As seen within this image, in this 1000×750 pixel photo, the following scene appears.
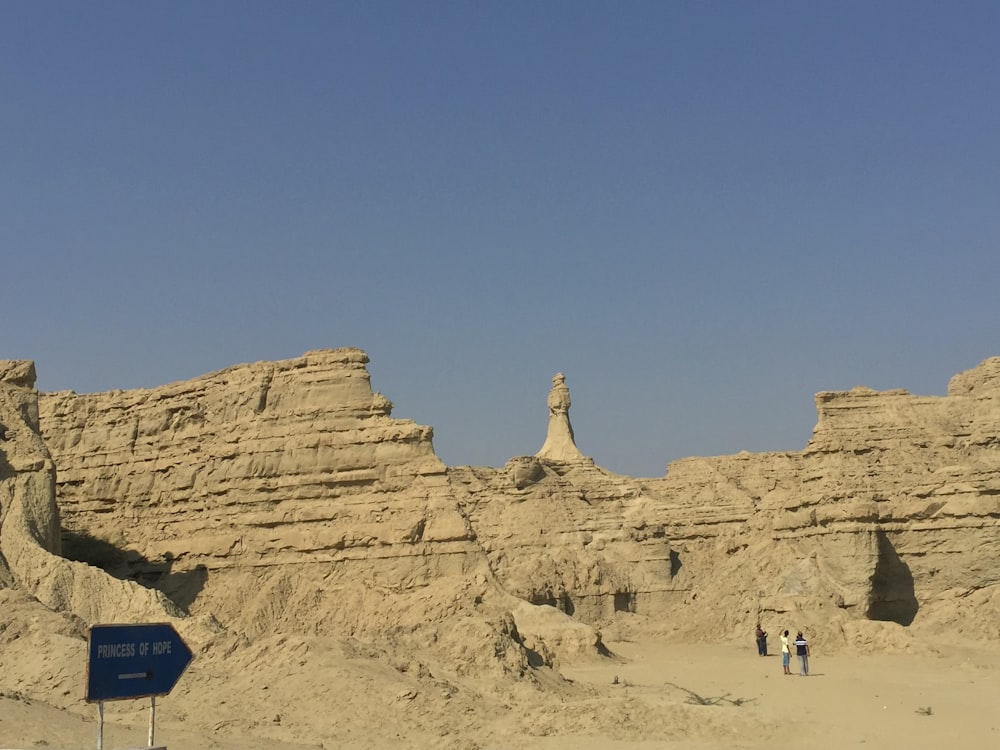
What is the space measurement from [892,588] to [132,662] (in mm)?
25307

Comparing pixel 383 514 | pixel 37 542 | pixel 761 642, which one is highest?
pixel 383 514

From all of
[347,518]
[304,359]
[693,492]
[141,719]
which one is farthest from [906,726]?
[693,492]

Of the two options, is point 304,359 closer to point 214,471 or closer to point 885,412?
point 214,471

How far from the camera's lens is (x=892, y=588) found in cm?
3325

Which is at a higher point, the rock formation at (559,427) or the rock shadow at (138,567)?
the rock formation at (559,427)

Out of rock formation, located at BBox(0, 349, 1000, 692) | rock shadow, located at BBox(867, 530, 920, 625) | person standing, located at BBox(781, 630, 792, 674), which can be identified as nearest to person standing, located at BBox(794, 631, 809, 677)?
person standing, located at BBox(781, 630, 792, 674)

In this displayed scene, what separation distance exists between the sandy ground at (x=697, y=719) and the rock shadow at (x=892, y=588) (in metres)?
5.89

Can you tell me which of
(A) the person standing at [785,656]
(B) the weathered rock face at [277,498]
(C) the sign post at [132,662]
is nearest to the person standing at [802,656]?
(A) the person standing at [785,656]

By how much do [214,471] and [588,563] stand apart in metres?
15.1

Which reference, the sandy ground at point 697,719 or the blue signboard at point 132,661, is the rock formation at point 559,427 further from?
the blue signboard at point 132,661

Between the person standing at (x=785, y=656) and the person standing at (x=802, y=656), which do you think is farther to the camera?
the person standing at (x=785, y=656)

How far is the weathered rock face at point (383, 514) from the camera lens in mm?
28922

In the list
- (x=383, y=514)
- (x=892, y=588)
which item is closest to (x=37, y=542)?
(x=383, y=514)

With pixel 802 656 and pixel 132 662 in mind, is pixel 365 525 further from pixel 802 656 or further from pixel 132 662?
pixel 132 662
